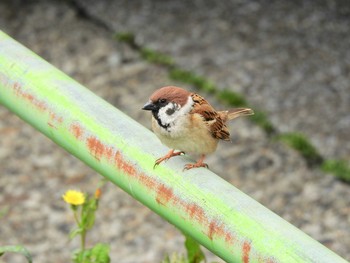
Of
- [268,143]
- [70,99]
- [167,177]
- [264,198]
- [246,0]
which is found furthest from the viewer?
[246,0]

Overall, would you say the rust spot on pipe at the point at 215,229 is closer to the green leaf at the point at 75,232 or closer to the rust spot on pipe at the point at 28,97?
the rust spot on pipe at the point at 28,97

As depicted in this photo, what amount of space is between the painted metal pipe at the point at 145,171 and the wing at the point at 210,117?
827 mm

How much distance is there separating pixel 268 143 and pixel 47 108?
317cm

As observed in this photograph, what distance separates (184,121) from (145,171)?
1.00 metres

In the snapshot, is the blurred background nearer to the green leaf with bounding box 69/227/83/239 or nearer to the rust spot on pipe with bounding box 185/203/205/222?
the green leaf with bounding box 69/227/83/239

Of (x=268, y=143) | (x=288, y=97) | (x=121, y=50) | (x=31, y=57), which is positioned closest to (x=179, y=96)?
(x=31, y=57)

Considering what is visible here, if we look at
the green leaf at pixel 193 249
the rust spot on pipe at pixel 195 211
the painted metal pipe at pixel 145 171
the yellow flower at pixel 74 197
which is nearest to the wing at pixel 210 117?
the yellow flower at pixel 74 197

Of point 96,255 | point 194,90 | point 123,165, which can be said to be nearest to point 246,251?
point 123,165

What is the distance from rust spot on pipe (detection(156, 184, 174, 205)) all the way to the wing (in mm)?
1011

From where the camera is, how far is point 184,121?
2408 mm

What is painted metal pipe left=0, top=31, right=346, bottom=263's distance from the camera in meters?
1.21

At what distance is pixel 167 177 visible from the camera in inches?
55.0

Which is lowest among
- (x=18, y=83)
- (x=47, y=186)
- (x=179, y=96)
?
(x=47, y=186)

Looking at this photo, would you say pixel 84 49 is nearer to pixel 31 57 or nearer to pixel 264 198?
pixel 264 198
